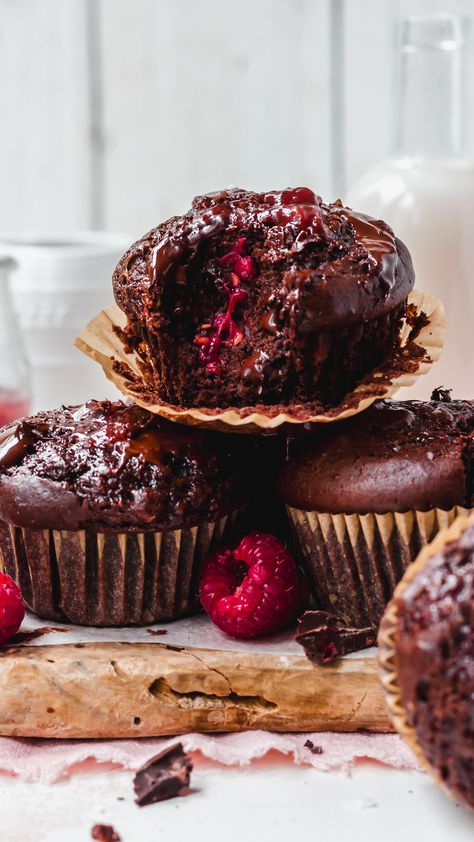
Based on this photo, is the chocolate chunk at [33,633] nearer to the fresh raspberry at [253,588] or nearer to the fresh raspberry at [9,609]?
the fresh raspberry at [9,609]

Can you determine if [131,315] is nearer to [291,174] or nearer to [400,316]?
[400,316]

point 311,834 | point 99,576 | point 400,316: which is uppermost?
point 400,316

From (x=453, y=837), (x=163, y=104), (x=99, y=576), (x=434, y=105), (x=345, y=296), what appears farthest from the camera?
(x=163, y=104)

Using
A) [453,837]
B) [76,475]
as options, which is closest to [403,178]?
[76,475]

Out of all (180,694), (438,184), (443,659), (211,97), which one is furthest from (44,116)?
(443,659)

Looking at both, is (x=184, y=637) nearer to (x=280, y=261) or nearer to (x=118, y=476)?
(x=118, y=476)

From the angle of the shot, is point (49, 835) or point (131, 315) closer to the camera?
point (49, 835)
